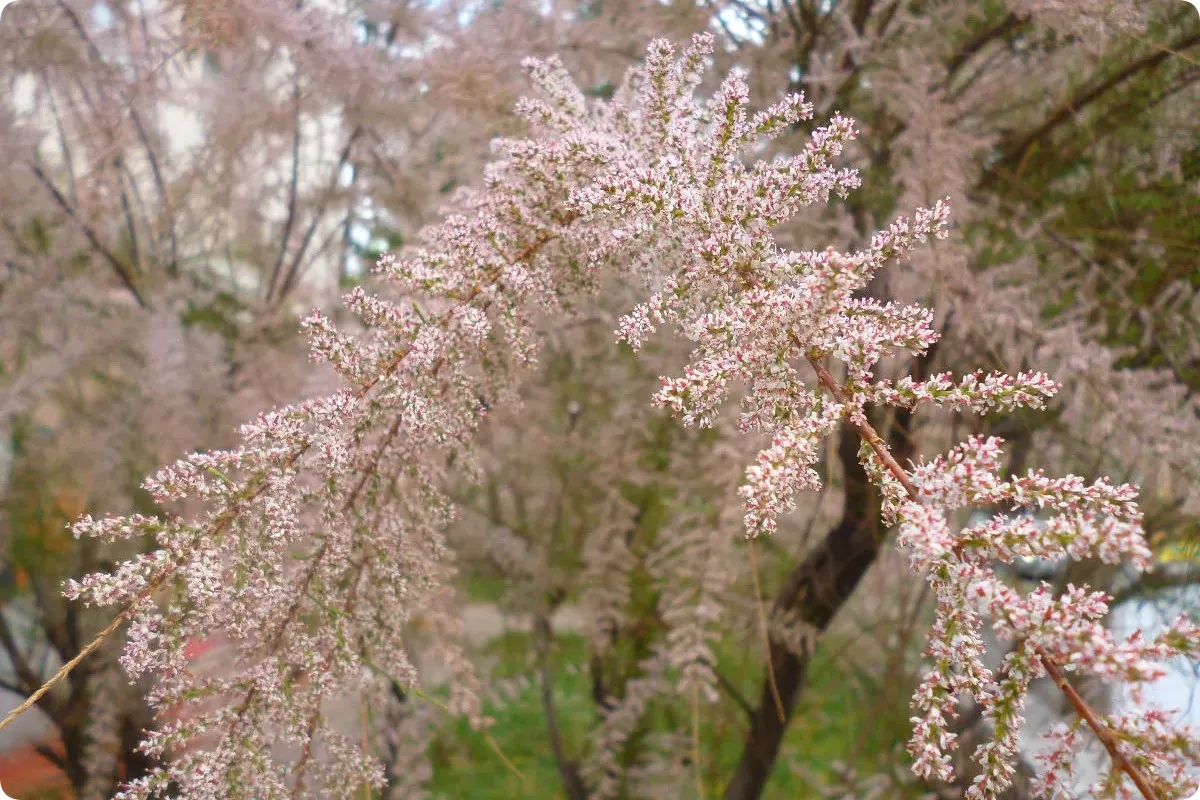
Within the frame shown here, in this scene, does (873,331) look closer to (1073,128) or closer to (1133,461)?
(1133,461)

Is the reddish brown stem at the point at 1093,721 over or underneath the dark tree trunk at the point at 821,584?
underneath

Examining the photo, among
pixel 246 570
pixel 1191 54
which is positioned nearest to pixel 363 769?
pixel 246 570

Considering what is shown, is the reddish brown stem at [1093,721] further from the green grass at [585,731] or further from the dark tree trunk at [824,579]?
the green grass at [585,731]

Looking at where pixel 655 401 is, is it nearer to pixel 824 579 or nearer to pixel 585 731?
pixel 824 579

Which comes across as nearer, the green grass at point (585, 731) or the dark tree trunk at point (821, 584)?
the dark tree trunk at point (821, 584)

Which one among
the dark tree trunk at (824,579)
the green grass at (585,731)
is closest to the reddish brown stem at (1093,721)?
the dark tree trunk at (824,579)

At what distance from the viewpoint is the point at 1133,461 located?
70 centimetres

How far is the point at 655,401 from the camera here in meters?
0.35

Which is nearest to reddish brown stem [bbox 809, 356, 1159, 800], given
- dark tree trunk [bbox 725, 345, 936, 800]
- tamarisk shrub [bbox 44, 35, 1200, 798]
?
tamarisk shrub [bbox 44, 35, 1200, 798]

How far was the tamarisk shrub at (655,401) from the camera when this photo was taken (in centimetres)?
33

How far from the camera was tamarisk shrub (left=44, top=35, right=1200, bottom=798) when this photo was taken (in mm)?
329

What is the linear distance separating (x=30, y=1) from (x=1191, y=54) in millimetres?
1134

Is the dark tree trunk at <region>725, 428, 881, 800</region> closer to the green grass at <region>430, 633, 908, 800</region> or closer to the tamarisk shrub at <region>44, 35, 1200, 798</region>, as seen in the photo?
the green grass at <region>430, 633, 908, 800</region>

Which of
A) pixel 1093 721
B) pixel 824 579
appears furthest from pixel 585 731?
pixel 1093 721
